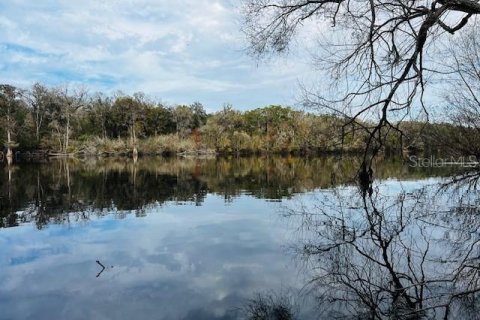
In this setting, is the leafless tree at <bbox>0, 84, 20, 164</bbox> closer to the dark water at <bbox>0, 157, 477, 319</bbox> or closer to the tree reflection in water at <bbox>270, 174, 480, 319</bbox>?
the dark water at <bbox>0, 157, 477, 319</bbox>

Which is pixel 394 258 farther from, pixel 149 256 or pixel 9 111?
pixel 9 111

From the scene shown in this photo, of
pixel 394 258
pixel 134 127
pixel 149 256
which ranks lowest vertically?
pixel 149 256

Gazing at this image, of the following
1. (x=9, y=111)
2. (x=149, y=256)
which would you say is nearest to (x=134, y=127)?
(x=9, y=111)

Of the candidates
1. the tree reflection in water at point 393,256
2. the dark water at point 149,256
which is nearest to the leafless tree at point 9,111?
the dark water at point 149,256

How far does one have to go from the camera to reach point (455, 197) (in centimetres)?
1293

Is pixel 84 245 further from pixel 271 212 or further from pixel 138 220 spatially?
pixel 271 212

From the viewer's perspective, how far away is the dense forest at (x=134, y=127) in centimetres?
5741

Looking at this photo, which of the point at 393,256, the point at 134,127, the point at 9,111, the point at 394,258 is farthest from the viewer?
the point at 134,127

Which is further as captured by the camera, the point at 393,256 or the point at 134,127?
the point at 134,127

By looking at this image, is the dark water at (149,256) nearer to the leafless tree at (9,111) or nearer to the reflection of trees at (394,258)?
the reflection of trees at (394,258)

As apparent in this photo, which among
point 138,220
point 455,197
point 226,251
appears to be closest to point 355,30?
point 226,251

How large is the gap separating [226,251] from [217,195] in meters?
8.72

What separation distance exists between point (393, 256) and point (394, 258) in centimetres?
12

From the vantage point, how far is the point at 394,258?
6496 mm
